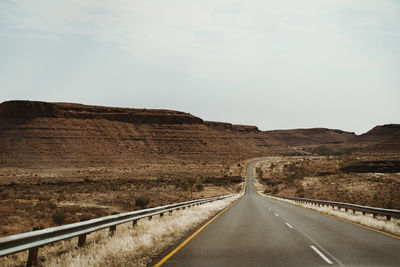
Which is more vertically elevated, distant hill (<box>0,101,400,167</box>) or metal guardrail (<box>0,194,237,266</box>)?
distant hill (<box>0,101,400,167</box>)

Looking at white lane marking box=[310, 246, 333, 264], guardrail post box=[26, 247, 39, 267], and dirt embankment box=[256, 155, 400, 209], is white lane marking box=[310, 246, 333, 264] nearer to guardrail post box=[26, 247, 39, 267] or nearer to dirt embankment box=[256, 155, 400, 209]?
guardrail post box=[26, 247, 39, 267]

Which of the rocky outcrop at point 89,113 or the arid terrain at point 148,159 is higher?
the rocky outcrop at point 89,113

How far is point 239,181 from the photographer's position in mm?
77938

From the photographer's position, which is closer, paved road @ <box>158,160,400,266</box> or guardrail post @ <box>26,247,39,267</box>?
guardrail post @ <box>26,247,39,267</box>

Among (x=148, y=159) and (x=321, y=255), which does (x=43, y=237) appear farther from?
(x=148, y=159)

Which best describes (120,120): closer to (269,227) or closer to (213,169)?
(213,169)

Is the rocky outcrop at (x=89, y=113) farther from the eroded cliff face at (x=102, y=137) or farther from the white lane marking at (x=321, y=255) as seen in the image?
the white lane marking at (x=321, y=255)

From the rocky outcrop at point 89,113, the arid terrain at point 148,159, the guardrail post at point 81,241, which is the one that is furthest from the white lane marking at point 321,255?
the rocky outcrop at point 89,113

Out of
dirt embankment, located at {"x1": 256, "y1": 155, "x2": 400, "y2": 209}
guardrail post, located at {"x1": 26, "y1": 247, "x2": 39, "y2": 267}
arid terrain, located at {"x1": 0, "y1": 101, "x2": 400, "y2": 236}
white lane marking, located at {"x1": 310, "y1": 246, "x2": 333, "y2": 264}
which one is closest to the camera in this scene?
guardrail post, located at {"x1": 26, "y1": 247, "x2": 39, "y2": 267}

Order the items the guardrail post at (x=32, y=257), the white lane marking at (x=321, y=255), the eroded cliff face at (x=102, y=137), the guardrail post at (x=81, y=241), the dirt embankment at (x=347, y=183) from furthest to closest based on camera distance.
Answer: the eroded cliff face at (x=102, y=137) → the dirt embankment at (x=347, y=183) → the guardrail post at (x=81, y=241) → the white lane marking at (x=321, y=255) → the guardrail post at (x=32, y=257)

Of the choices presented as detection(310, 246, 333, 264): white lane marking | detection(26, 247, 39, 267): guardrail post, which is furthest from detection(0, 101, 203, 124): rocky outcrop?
detection(310, 246, 333, 264): white lane marking

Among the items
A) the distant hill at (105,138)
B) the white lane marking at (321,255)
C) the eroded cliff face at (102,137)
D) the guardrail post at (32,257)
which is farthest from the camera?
the distant hill at (105,138)

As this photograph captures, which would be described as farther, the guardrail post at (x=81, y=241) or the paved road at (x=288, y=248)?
the guardrail post at (x=81, y=241)

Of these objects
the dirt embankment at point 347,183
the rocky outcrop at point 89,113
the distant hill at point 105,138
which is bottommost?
the dirt embankment at point 347,183
